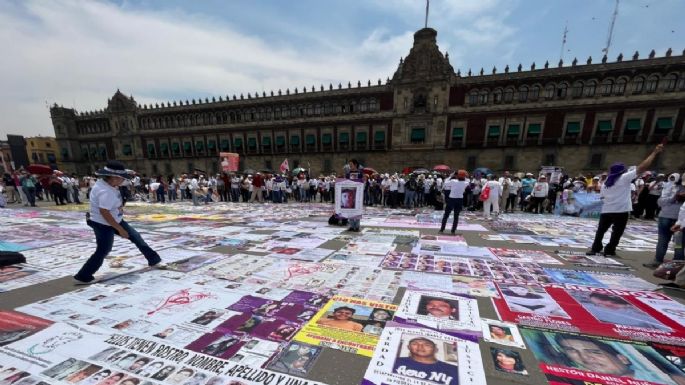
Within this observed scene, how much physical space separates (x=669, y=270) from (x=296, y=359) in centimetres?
512

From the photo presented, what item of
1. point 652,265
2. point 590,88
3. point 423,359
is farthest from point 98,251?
point 590,88

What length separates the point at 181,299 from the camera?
2832 millimetres

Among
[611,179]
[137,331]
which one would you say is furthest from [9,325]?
[611,179]

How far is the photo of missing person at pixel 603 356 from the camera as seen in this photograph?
180 cm

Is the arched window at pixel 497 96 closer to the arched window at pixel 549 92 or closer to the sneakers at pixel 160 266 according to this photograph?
the arched window at pixel 549 92

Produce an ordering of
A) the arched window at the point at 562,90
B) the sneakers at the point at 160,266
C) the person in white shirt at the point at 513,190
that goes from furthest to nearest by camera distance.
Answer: the arched window at the point at 562,90 < the person in white shirt at the point at 513,190 < the sneakers at the point at 160,266

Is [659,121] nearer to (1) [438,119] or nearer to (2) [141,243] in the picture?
(1) [438,119]

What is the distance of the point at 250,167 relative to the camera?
34.7 m

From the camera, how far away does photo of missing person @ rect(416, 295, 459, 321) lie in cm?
250

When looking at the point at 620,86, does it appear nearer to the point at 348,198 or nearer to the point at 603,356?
the point at 348,198

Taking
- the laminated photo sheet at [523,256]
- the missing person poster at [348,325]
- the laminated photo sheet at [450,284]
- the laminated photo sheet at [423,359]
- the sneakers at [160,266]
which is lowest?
the laminated photo sheet at [523,256]

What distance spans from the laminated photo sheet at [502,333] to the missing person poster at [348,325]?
0.85m

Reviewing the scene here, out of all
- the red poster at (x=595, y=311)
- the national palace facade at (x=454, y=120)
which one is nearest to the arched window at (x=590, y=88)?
the national palace facade at (x=454, y=120)

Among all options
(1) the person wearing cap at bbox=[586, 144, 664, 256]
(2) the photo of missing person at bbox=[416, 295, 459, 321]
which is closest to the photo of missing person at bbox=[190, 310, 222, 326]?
(2) the photo of missing person at bbox=[416, 295, 459, 321]
